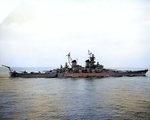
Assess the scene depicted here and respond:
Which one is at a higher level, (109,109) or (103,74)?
(103,74)

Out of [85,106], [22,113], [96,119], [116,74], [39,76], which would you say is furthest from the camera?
[116,74]

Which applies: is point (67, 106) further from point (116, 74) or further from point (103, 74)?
point (116, 74)

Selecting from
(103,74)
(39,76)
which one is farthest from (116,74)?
(39,76)

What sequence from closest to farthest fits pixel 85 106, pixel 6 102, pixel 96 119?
1. pixel 96 119
2. pixel 85 106
3. pixel 6 102

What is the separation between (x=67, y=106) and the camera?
30.5 ft

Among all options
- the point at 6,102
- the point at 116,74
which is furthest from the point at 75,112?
the point at 116,74

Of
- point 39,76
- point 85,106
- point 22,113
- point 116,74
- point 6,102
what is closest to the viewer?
point 22,113

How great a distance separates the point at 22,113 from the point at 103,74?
75.9ft

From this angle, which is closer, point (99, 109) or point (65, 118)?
point (65, 118)

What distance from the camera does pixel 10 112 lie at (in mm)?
8055

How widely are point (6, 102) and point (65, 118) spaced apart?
14.9ft

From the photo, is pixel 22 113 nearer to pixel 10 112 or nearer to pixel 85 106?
pixel 10 112

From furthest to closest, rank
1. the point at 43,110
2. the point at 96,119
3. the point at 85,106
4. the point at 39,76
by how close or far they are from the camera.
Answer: the point at 39,76, the point at 85,106, the point at 43,110, the point at 96,119

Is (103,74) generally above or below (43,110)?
above
